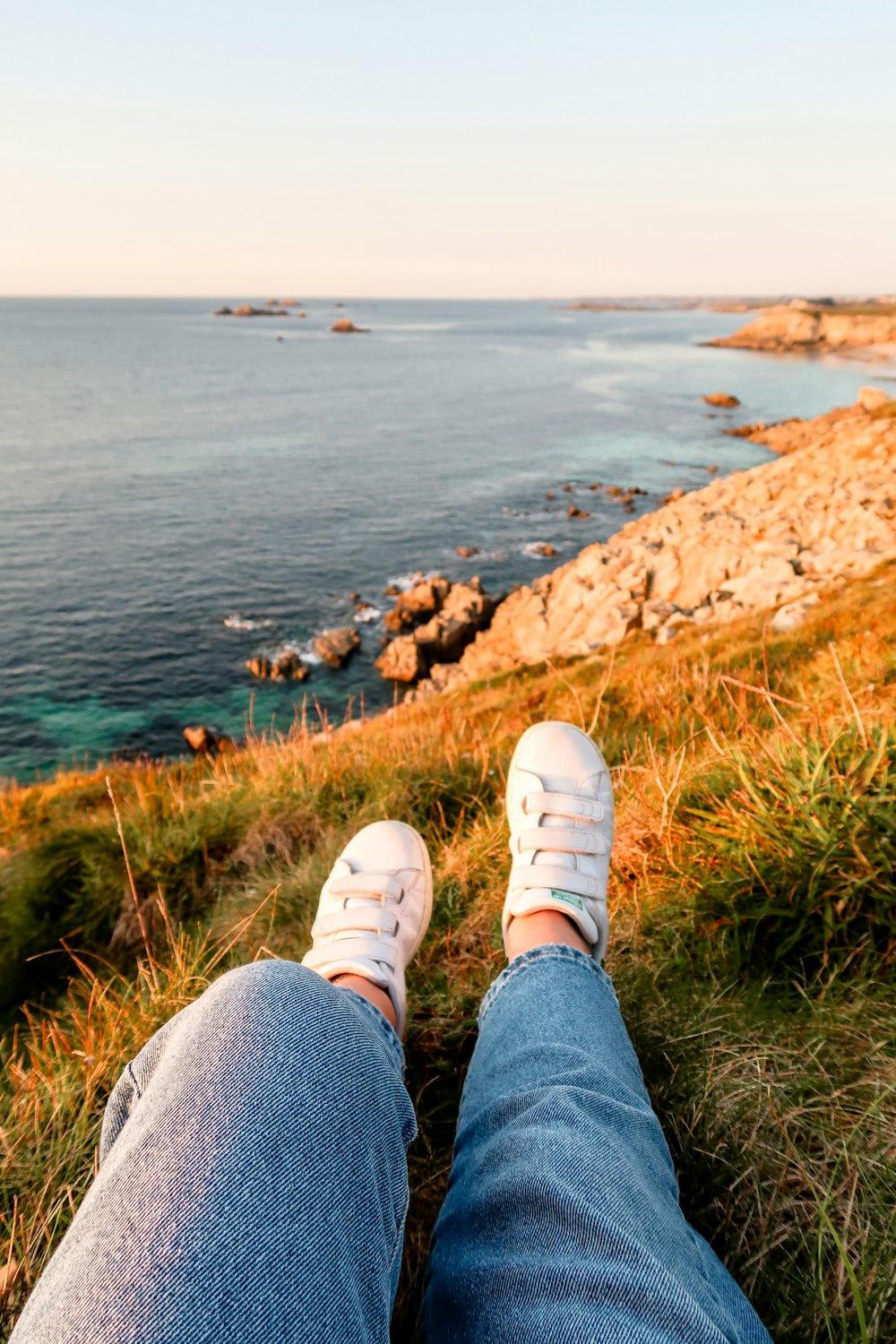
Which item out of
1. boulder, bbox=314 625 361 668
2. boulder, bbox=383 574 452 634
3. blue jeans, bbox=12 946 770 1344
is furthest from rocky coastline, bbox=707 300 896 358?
blue jeans, bbox=12 946 770 1344

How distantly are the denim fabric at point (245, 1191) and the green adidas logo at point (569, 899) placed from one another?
0.82 meters

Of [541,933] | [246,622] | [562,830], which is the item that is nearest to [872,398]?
[246,622]

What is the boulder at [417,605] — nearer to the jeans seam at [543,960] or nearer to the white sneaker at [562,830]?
the white sneaker at [562,830]

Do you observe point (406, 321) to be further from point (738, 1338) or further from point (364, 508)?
point (738, 1338)

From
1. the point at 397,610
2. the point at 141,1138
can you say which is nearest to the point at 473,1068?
the point at 141,1138

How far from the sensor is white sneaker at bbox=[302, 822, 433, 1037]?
6.43 ft

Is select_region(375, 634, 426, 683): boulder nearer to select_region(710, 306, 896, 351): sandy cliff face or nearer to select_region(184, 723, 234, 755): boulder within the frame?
select_region(184, 723, 234, 755): boulder

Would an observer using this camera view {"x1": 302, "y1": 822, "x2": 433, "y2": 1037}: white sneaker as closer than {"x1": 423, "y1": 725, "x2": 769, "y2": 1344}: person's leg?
No

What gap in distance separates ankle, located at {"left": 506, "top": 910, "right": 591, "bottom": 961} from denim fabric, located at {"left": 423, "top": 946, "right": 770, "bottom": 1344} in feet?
1.27

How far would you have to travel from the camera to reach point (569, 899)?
207 cm

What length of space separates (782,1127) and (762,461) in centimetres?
A: 3533

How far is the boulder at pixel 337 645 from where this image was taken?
55.5 ft

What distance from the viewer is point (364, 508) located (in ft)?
90.6

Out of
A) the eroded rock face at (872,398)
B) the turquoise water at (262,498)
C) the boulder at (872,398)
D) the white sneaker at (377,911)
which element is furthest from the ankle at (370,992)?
the boulder at (872,398)
